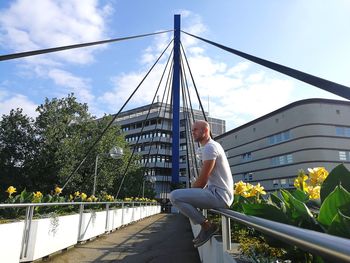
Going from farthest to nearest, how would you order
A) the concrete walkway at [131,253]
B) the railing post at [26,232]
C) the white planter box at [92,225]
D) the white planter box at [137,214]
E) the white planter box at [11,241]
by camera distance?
1. the white planter box at [137,214]
2. the white planter box at [92,225]
3. the concrete walkway at [131,253]
4. the railing post at [26,232]
5. the white planter box at [11,241]

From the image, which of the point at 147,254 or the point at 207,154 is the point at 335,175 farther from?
the point at 147,254

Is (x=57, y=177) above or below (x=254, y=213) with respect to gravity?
above

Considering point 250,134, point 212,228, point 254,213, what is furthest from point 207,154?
point 250,134

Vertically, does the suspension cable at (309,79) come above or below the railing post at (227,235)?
above

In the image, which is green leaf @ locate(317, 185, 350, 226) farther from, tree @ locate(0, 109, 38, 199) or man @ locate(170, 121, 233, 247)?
tree @ locate(0, 109, 38, 199)

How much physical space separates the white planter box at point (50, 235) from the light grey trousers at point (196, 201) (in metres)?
3.25

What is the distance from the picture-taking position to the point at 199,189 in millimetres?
3770

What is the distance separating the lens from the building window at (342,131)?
3672 centimetres

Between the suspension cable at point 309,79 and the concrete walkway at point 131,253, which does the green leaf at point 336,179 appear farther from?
the concrete walkway at point 131,253

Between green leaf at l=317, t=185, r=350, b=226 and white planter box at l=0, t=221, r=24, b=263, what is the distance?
4427 mm

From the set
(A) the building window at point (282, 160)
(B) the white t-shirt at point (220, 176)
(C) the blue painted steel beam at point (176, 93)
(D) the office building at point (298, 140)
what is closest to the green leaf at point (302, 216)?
(B) the white t-shirt at point (220, 176)

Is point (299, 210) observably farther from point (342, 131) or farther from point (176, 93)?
point (342, 131)

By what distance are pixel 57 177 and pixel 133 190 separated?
1129 cm

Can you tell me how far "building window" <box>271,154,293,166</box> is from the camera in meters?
38.9
